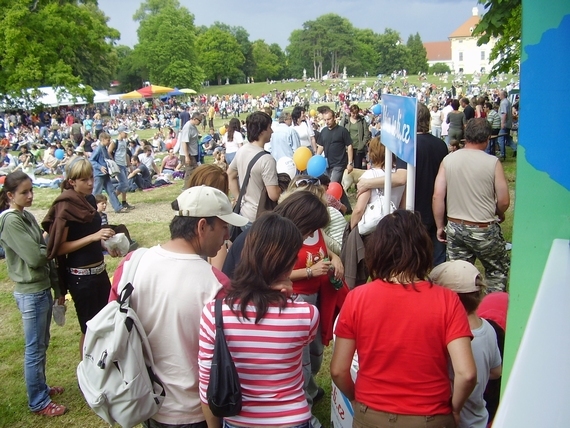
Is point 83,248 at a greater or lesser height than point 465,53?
lesser

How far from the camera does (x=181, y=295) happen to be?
7.21ft

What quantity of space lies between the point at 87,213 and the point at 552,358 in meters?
3.44

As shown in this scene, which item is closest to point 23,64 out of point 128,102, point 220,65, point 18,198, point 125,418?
point 128,102

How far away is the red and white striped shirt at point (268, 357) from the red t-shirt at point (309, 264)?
3.21ft

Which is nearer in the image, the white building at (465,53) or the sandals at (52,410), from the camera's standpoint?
the sandals at (52,410)

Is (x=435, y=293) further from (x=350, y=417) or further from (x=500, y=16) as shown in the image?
(x=500, y=16)

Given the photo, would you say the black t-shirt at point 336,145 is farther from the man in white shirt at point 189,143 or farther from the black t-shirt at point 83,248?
the black t-shirt at point 83,248

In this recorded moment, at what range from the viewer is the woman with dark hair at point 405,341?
77.8 inches

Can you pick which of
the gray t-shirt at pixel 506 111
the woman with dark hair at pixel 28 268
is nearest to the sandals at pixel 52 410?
the woman with dark hair at pixel 28 268

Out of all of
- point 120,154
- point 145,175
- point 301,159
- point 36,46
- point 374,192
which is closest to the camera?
point 374,192

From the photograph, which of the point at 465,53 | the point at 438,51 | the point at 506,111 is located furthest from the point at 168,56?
the point at 438,51

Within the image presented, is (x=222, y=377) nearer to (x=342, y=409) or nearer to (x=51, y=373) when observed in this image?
(x=342, y=409)

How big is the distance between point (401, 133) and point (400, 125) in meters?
0.06

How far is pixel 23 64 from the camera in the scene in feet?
101
